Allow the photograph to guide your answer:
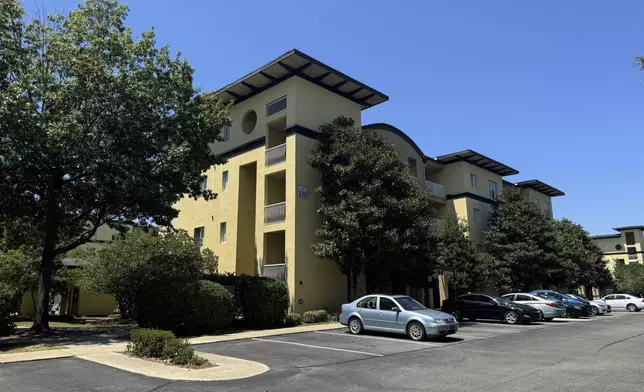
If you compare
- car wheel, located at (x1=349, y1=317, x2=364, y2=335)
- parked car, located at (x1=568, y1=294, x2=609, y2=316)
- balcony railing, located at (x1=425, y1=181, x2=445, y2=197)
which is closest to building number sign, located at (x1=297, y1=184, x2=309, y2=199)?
car wheel, located at (x1=349, y1=317, x2=364, y2=335)

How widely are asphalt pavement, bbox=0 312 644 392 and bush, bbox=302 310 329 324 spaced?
5684mm

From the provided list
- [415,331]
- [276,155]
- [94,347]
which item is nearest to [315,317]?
[415,331]

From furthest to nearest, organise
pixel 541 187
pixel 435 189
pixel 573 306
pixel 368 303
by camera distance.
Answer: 1. pixel 541 187
2. pixel 435 189
3. pixel 573 306
4. pixel 368 303

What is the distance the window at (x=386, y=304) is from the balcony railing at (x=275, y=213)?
8.92 metres

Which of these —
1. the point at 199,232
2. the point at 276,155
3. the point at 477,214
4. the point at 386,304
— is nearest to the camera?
the point at 386,304

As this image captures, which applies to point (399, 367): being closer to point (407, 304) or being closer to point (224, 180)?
point (407, 304)

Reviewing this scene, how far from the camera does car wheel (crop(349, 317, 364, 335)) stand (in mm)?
17359

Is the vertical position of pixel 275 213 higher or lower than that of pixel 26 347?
higher

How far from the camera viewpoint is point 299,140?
24.6 meters

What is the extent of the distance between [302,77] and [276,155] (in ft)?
14.4

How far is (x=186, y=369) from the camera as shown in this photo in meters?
10.1

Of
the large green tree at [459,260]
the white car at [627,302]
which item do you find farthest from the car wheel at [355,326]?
the white car at [627,302]

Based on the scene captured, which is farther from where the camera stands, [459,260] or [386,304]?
[459,260]

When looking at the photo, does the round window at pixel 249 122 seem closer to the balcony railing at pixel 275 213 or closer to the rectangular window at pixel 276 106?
the rectangular window at pixel 276 106
